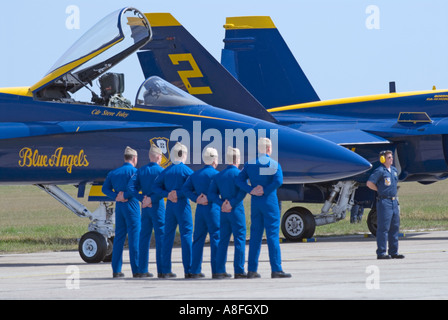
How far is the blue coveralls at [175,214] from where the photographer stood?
11688 millimetres

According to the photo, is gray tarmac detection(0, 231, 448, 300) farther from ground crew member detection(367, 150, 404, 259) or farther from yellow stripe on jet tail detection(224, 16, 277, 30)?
yellow stripe on jet tail detection(224, 16, 277, 30)

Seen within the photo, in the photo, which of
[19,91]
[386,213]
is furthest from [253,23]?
[386,213]

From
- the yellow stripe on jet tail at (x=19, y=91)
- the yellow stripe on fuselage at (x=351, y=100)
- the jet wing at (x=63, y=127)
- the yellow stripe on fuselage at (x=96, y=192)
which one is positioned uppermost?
the yellow stripe on fuselage at (x=351, y=100)

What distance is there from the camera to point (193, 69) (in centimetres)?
1966

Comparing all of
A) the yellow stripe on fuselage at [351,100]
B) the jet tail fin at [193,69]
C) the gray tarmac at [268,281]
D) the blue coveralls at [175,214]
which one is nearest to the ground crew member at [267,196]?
the gray tarmac at [268,281]

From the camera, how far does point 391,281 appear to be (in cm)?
1054

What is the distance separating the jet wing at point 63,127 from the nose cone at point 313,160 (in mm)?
1702

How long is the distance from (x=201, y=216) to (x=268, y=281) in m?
1.25

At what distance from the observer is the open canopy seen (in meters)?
15.0

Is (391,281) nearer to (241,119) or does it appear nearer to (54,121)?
(241,119)

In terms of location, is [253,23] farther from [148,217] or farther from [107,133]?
[148,217]

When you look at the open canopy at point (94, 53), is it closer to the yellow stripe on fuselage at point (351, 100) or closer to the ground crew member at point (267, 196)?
the ground crew member at point (267, 196)

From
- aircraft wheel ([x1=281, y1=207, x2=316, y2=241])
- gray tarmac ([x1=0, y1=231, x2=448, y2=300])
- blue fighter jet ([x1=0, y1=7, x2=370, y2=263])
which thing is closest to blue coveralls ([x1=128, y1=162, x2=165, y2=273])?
gray tarmac ([x1=0, y1=231, x2=448, y2=300])
